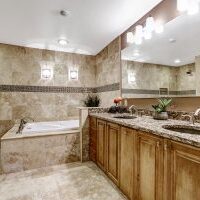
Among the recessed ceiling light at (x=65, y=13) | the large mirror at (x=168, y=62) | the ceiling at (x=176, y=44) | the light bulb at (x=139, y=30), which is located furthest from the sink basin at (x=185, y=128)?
the recessed ceiling light at (x=65, y=13)

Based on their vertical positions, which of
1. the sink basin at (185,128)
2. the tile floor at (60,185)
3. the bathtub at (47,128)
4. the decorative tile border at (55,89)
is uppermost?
the decorative tile border at (55,89)

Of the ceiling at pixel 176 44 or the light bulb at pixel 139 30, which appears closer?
the ceiling at pixel 176 44

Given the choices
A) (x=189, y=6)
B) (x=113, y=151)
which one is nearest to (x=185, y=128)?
(x=113, y=151)

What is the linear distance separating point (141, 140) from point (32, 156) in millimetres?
1850

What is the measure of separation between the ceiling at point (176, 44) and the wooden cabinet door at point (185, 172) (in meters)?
1.17

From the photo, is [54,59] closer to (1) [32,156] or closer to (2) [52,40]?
(2) [52,40]

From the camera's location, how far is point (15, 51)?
366 centimetres

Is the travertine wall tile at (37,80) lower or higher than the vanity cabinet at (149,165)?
higher

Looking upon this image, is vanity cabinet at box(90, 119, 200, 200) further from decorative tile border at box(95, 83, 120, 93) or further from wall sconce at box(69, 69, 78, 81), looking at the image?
wall sconce at box(69, 69, 78, 81)

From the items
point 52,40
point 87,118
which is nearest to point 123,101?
point 87,118

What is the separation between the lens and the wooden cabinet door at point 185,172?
0.95 meters

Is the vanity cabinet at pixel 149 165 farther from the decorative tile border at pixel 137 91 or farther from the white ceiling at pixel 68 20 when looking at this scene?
the white ceiling at pixel 68 20

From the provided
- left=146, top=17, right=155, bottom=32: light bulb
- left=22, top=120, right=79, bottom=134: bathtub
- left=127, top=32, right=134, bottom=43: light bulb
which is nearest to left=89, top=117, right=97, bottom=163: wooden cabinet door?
left=22, top=120, right=79, bottom=134: bathtub

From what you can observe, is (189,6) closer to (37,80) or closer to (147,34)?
(147,34)
